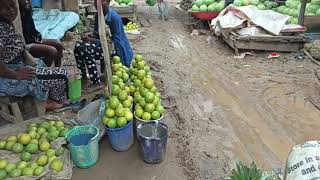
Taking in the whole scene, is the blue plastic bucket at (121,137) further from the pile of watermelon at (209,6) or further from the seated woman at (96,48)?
the pile of watermelon at (209,6)

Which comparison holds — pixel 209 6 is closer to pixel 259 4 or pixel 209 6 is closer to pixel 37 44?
pixel 259 4

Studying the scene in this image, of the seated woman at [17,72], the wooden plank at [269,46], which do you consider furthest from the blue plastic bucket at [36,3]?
the wooden plank at [269,46]

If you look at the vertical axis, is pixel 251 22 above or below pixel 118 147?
above

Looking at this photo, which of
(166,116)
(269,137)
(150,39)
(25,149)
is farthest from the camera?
(150,39)

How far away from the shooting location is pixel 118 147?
4.25 meters

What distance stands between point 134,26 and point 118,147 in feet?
21.2

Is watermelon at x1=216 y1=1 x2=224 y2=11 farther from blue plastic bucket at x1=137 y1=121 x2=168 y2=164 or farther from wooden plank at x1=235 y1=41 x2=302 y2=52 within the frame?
blue plastic bucket at x1=137 y1=121 x2=168 y2=164

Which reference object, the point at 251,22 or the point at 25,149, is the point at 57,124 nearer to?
the point at 25,149

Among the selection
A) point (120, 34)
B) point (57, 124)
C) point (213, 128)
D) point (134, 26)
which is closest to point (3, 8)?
point (57, 124)

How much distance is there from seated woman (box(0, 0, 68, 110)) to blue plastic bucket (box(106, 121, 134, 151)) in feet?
3.62

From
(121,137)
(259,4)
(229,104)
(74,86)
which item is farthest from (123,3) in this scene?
(121,137)

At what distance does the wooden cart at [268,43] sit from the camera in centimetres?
759

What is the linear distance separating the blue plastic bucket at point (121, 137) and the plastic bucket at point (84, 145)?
8.3 inches

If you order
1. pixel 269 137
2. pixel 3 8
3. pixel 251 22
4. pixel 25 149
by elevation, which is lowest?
pixel 269 137
